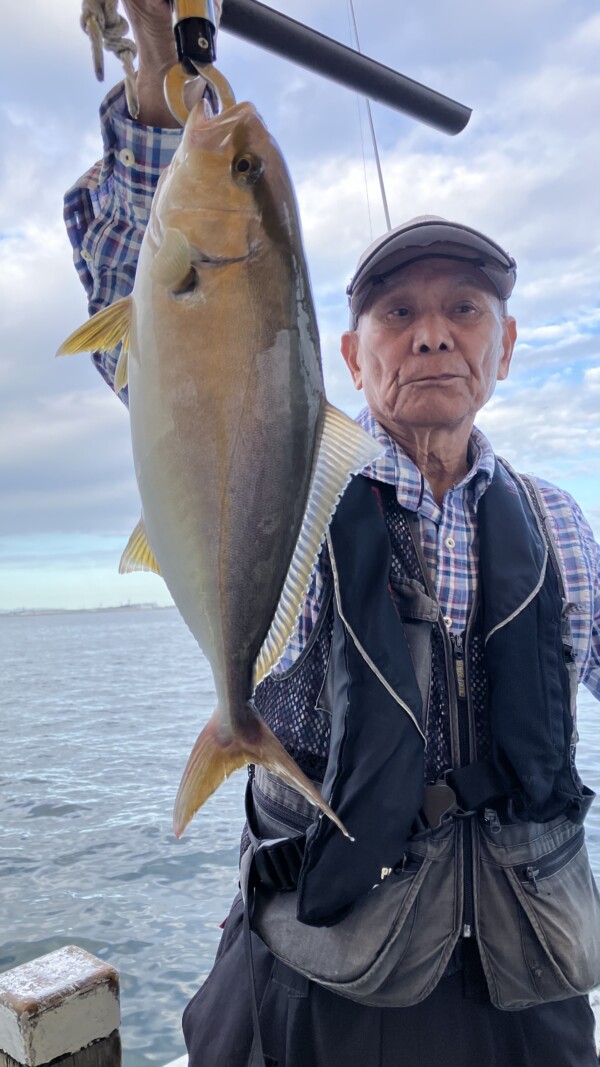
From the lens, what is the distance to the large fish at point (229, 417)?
4.15ft

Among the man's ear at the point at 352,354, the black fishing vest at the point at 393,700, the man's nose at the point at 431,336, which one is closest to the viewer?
the black fishing vest at the point at 393,700

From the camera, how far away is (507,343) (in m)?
2.69

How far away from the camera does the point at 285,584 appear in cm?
141

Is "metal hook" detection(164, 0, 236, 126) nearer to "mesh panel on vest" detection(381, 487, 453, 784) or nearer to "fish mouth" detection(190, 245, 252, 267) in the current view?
"fish mouth" detection(190, 245, 252, 267)

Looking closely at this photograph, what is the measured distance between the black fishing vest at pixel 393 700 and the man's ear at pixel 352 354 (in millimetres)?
598

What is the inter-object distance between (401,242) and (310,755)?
1499mm

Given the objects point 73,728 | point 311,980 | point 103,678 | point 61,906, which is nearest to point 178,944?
point 61,906

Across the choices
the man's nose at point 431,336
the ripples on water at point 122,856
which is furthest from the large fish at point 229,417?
the ripples on water at point 122,856

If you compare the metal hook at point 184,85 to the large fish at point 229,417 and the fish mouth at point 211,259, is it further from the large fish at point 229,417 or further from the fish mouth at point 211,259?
the fish mouth at point 211,259

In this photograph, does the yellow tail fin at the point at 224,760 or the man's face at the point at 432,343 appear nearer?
the yellow tail fin at the point at 224,760

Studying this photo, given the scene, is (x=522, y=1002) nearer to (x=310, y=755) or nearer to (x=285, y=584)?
(x=310, y=755)

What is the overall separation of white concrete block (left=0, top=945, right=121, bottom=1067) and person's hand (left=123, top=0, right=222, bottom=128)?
2.53 meters

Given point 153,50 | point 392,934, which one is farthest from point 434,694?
point 153,50

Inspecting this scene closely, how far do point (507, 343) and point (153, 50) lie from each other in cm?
152
